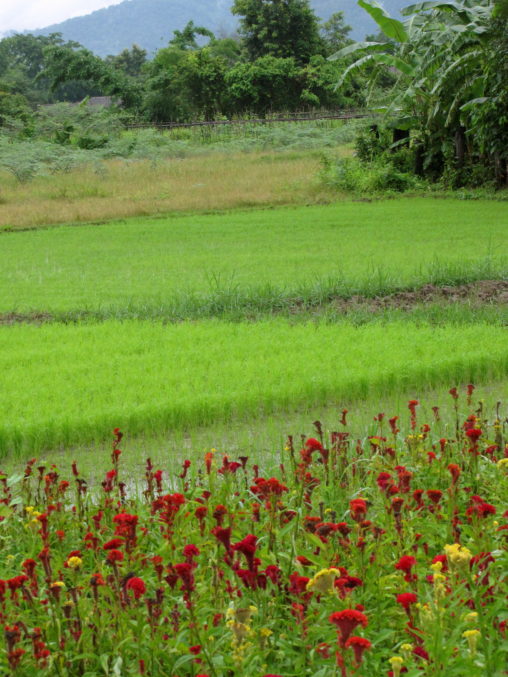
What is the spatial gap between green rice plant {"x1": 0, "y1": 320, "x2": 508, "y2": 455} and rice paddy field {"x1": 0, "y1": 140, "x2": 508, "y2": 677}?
0.02 metres

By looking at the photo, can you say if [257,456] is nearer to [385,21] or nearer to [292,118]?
[385,21]

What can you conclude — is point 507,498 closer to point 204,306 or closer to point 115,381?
point 115,381

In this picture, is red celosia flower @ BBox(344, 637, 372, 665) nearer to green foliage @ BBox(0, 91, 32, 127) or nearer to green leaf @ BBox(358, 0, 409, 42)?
green leaf @ BBox(358, 0, 409, 42)

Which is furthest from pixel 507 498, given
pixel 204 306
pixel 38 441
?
pixel 204 306

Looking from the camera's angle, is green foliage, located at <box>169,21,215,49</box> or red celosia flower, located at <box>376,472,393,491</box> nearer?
red celosia flower, located at <box>376,472,393,491</box>

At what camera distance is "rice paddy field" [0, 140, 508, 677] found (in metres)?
2.09

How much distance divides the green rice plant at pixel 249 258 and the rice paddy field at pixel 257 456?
0.06 metres

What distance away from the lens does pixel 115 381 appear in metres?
5.98

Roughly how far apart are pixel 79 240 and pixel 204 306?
7374 millimetres

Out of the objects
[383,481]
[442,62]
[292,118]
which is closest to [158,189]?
→ [442,62]

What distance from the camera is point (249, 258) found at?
11953 millimetres

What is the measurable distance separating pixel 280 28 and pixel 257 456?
131ft

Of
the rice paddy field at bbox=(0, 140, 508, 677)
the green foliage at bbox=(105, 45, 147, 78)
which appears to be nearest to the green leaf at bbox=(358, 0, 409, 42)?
the rice paddy field at bbox=(0, 140, 508, 677)

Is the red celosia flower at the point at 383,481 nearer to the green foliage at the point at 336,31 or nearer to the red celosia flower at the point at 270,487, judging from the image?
the red celosia flower at the point at 270,487
